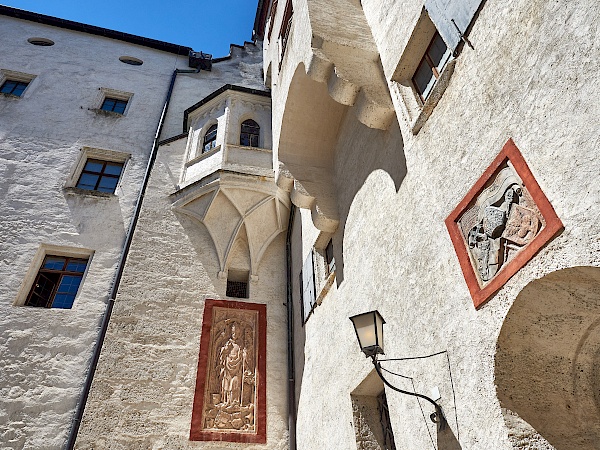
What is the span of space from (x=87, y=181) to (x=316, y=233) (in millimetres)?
6284

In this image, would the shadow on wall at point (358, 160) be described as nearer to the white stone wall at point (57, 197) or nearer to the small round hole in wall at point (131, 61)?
the white stone wall at point (57, 197)

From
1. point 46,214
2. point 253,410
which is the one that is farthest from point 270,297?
point 46,214

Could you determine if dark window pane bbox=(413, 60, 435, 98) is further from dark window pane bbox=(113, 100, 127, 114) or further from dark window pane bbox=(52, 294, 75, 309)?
dark window pane bbox=(113, 100, 127, 114)

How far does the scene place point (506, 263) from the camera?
2.94m

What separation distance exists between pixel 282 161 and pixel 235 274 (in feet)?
10.8

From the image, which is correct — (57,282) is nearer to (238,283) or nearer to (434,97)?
(238,283)

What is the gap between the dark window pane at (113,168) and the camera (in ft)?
35.5

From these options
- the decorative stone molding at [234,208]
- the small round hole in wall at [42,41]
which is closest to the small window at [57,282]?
the decorative stone molding at [234,208]

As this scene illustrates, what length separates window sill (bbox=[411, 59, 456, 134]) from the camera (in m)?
3.90

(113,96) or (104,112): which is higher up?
(113,96)

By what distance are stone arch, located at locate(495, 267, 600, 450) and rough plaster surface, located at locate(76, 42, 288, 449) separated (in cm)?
571

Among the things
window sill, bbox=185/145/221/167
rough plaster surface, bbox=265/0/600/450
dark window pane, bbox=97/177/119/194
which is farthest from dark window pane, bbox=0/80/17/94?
rough plaster surface, bbox=265/0/600/450

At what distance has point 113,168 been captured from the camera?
10953mm

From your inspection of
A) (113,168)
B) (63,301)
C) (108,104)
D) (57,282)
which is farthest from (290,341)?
(108,104)
